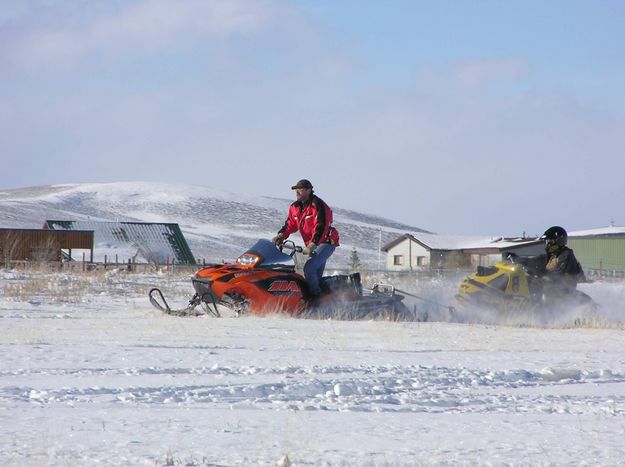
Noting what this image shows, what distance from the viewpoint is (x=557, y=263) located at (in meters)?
14.1

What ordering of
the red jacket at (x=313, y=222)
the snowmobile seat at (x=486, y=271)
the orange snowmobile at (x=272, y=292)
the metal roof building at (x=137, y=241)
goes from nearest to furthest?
the orange snowmobile at (x=272, y=292), the red jacket at (x=313, y=222), the snowmobile seat at (x=486, y=271), the metal roof building at (x=137, y=241)

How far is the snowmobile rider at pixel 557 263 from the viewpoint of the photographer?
14008mm

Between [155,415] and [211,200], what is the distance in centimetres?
15151

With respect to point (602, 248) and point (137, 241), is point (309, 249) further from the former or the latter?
point (602, 248)

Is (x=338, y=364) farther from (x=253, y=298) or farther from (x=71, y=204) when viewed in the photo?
(x=71, y=204)

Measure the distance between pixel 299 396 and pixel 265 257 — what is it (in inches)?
266

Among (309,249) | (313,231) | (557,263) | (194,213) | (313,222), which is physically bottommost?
(557,263)

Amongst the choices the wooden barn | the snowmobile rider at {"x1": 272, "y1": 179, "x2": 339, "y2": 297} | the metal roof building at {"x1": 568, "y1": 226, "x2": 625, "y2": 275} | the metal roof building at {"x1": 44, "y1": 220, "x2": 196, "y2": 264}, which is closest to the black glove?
the snowmobile rider at {"x1": 272, "y1": 179, "x2": 339, "y2": 297}

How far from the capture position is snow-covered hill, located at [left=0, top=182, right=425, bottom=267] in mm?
117062

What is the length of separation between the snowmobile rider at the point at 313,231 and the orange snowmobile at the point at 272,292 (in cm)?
15

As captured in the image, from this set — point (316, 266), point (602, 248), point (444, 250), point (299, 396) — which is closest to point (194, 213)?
point (444, 250)

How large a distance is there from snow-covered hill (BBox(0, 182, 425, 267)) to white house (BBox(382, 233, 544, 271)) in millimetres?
18057

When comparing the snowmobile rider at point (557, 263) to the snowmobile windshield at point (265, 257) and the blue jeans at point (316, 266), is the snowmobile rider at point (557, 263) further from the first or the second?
the snowmobile windshield at point (265, 257)

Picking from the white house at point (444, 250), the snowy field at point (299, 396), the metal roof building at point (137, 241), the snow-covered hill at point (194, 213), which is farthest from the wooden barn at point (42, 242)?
the snowy field at point (299, 396)
